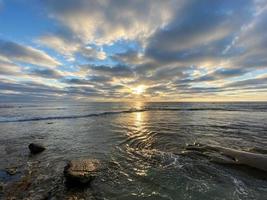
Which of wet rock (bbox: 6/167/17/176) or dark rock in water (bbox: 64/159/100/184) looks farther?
wet rock (bbox: 6/167/17/176)

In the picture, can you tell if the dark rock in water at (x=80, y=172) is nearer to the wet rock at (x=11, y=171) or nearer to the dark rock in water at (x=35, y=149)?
the wet rock at (x=11, y=171)

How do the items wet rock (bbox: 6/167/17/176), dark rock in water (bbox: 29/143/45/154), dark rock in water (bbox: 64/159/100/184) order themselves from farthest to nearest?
dark rock in water (bbox: 29/143/45/154), wet rock (bbox: 6/167/17/176), dark rock in water (bbox: 64/159/100/184)

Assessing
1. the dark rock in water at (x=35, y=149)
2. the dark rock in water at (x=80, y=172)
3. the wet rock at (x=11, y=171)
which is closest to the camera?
the dark rock in water at (x=80, y=172)

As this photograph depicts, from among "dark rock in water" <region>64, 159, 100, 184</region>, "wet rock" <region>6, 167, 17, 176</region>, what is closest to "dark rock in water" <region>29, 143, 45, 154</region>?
"wet rock" <region>6, 167, 17, 176</region>

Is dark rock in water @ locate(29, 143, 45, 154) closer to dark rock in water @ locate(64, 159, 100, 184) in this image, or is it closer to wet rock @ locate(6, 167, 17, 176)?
wet rock @ locate(6, 167, 17, 176)

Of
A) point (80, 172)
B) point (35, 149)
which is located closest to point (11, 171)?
point (35, 149)

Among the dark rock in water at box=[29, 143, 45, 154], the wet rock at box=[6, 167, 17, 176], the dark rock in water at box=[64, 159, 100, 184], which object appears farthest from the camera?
the dark rock in water at box=[29, 143, 45, 154]

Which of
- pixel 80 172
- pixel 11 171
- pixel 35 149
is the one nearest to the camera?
pixel 80 172

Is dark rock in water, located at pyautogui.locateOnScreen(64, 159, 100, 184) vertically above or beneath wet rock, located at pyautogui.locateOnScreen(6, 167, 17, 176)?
above

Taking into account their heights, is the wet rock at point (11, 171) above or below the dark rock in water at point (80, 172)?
below

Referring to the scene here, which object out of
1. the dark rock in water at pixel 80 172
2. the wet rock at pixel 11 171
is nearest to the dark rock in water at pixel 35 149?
the wet rock at pixel 11 171

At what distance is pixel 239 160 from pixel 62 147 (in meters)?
9.67

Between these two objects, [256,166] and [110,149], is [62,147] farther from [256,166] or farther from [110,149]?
[256,166]

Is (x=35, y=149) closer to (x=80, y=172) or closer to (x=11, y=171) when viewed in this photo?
(x=11, y=171)
